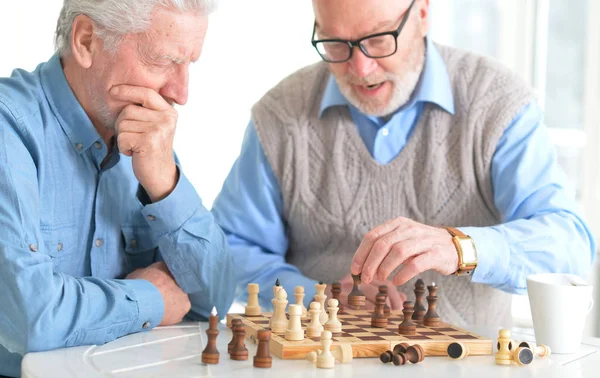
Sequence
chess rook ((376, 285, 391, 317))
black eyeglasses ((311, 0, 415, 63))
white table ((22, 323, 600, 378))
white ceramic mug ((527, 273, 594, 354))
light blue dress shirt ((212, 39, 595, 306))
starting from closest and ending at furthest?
white table ((22, 323, 600, 378)) → white ceramic mug ((527, 273, 594, 354)) → chess rook ((376, 285, 391, 317)) → light blue dress shirt ((212, 39, 595, 306)) → black eyeglasses ((311, 0, 415, 63))

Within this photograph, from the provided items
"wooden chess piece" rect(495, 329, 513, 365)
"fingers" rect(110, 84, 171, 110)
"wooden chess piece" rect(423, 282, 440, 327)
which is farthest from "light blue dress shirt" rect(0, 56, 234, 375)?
"wooden chess piece" rect(495, 329, 513, 365)

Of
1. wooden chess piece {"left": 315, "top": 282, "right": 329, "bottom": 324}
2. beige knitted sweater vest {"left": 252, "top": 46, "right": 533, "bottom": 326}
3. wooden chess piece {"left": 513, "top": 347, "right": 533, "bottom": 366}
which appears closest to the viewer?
wooden chess piece {"left": 513, "top": 347, "right": 533, "bottom": 366}

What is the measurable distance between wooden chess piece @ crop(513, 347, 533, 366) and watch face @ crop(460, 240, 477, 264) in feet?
1.30

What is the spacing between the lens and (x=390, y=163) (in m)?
2.61

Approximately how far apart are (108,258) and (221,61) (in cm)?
279

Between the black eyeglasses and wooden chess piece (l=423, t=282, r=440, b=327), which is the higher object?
the black eyeglasses

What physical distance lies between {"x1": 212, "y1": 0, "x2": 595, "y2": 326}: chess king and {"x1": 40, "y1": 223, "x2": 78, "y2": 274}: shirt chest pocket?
638mm

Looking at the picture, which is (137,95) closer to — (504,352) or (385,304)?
(385,304)

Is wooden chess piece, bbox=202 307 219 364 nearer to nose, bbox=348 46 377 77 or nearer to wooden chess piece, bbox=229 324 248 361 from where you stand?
wooden chess piece, bbox=229 324 248 361

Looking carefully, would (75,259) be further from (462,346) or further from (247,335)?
(462,346)

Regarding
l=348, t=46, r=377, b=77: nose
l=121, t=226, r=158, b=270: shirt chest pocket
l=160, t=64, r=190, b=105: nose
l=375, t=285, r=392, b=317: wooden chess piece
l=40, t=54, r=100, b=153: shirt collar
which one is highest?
l=348, t=46, r=377, b=77: nose

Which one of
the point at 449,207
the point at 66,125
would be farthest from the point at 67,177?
the point at 449,207

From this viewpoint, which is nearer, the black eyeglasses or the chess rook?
the chess rook

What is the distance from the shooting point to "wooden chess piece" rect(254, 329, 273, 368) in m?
1.62
